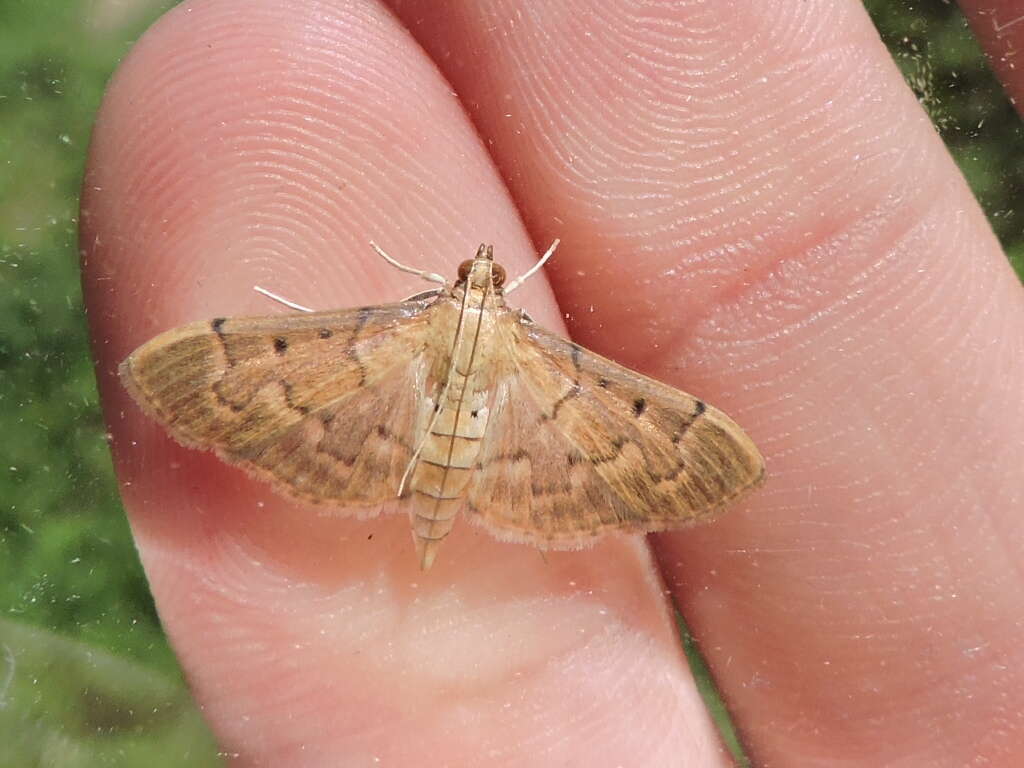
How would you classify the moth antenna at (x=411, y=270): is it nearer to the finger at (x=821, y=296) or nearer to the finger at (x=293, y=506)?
the finger at (x=293, y=506)

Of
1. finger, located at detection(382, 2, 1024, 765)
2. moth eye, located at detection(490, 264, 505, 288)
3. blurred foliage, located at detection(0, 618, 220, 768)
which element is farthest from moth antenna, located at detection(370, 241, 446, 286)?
A: blurred foliage, located at detection(0, 618, 220, 768)

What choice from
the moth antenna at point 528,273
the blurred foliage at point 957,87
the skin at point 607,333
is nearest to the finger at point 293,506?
the skin at point 607,333

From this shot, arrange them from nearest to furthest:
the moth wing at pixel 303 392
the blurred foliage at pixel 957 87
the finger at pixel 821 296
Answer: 1. the moth wing at pixel 303 392
2. the finger at pixel 821 296
3. the blurred foliage at pixel 957 87

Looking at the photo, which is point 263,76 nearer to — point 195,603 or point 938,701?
point 195,603

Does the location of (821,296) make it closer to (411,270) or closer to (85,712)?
(411,270)

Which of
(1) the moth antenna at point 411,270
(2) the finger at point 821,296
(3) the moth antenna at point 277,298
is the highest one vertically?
(3) the moth antenna at point 277,298

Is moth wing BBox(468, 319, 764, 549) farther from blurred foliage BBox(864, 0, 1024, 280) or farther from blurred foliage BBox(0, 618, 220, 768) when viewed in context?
blurred foliage BBox(864, 0, 1024, 280)

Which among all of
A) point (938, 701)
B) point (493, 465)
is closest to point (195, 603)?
point (493, 465)
